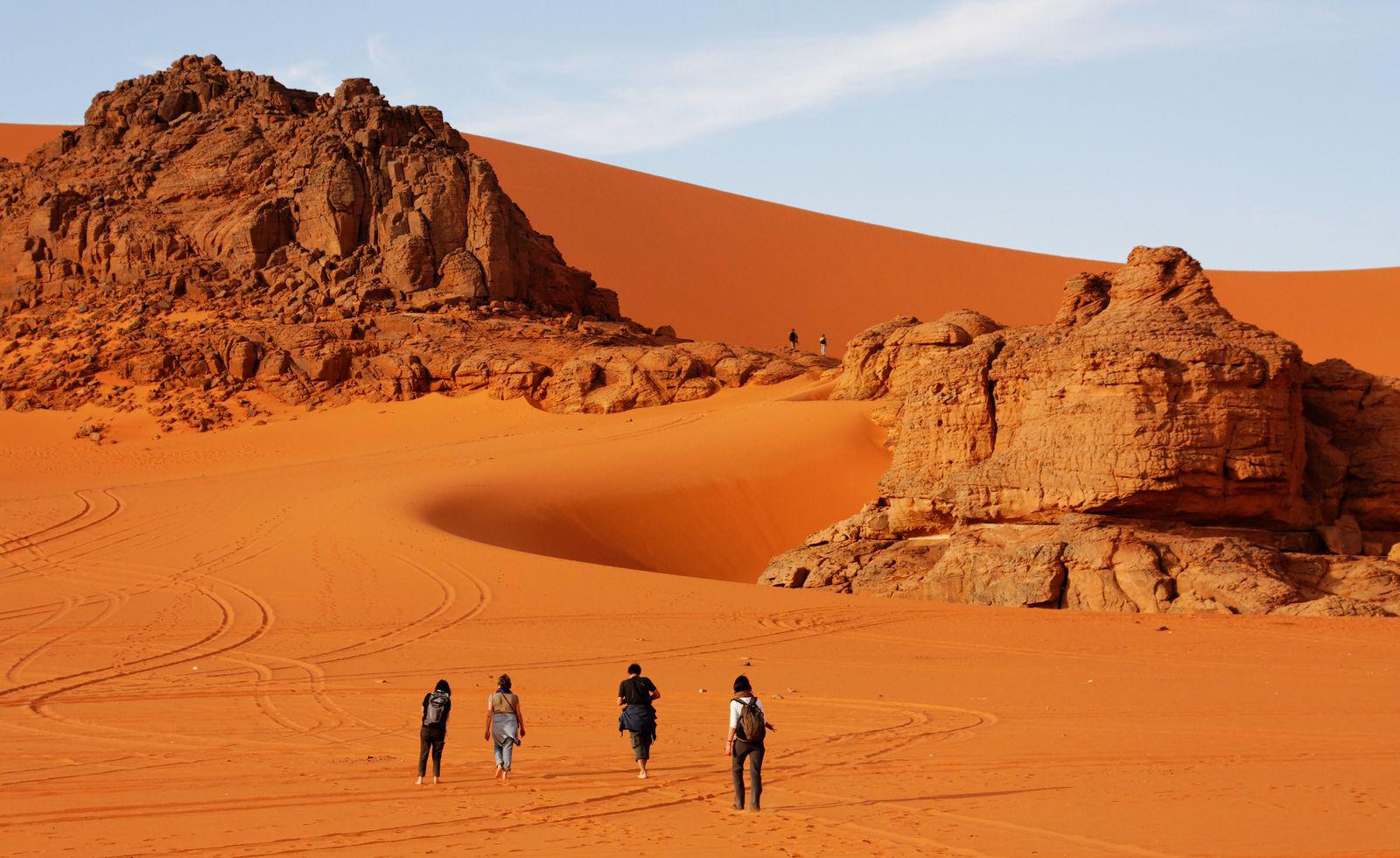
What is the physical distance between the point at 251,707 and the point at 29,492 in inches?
701

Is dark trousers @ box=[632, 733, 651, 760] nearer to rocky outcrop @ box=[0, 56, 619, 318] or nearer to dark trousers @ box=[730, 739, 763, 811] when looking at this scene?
dark trousers @ box=[730, 739, 763, 811]

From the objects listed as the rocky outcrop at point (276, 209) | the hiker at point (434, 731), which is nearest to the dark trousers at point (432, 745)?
the hiker at point (434, 731)

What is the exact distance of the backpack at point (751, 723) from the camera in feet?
28.2

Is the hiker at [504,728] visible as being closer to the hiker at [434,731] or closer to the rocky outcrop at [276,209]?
the hiker at [434,731]

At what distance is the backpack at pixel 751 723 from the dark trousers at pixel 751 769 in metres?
0.04

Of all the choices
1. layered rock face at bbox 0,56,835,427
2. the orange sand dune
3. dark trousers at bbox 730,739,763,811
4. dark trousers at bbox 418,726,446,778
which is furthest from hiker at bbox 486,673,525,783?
the orange sand dune

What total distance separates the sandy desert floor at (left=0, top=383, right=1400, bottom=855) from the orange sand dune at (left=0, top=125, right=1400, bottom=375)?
3479cm

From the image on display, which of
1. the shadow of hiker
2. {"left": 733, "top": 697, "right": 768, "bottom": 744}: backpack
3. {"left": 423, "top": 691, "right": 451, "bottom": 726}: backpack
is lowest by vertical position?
the shadow of hiker

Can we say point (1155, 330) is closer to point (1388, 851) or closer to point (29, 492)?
point (1388, 851)

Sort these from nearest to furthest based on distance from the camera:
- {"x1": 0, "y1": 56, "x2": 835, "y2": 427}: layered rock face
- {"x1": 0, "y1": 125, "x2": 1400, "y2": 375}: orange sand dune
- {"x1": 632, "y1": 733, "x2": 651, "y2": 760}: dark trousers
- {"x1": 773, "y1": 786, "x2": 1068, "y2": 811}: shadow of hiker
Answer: {"x1": 773, "y1": 786, "x2": 1068, "y2": 811}: shadow of hiker, {"x1": 632, "y1": 733, "x2": 651, "y2": 760}: dark trousers, {"x1": 0, "y1": 56, "x2": 835, "y2": 427}: layered rock face, {"x1": 0, "y1": 125, "x2": 1400, "y2": 375}: orange sand dune

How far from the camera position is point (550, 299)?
3603cm

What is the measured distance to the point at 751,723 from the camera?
8.64 meters

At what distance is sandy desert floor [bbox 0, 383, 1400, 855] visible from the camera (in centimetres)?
824

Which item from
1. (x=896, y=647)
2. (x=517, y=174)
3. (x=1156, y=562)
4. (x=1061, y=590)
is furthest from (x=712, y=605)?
(x=517, y=174)
